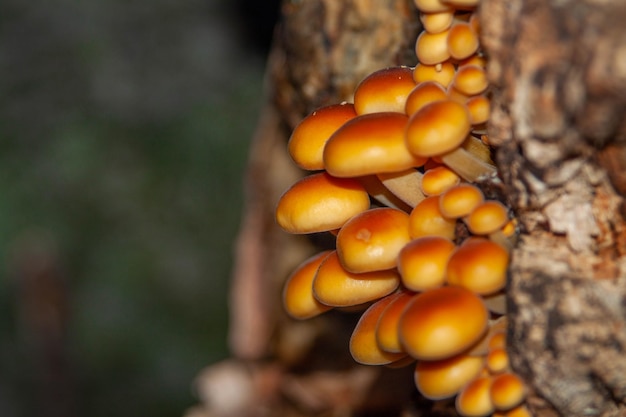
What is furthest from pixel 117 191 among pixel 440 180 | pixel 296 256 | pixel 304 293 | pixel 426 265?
pixel 426 265

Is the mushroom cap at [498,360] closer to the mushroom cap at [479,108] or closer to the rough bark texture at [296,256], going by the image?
the mushroom cap at [479,108]

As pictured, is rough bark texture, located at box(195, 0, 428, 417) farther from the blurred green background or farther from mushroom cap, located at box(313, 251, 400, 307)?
the blurred green background

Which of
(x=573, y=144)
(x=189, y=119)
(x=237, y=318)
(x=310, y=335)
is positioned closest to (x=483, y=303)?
(x=573, y=144)

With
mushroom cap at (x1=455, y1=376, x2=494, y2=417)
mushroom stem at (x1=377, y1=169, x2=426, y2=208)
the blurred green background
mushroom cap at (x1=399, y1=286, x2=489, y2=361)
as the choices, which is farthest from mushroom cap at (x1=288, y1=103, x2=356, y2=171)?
the blurred green background

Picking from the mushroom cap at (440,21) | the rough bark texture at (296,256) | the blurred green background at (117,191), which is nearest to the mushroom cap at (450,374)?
the mushroom cap at (440,21)

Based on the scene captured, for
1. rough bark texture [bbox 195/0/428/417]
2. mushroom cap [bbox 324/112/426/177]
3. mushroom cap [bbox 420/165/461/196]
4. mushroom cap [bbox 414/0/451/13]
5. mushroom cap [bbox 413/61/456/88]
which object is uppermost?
mushroom cap [bbox 414/0/451/13]

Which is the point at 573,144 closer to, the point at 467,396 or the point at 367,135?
the point at 367,135

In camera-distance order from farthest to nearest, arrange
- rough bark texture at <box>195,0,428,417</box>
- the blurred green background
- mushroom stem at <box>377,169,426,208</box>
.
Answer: the blurred green background, rough bark texture at <box>195,0,428,417</box>, mushroom stem at <box>377,169,426,208</box>

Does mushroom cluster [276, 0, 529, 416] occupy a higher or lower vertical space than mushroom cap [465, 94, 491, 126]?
lower
